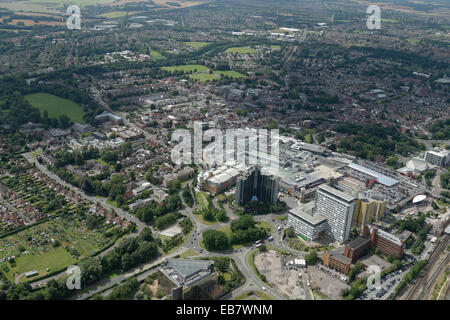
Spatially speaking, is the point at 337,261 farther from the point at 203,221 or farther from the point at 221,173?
the point at 221,173

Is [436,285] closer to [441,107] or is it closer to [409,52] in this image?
[441,107]

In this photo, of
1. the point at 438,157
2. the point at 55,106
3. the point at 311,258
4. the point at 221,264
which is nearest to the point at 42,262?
the point at 221,264

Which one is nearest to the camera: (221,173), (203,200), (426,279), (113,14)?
(426,279)

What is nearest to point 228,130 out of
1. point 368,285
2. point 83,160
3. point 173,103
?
point 173,103

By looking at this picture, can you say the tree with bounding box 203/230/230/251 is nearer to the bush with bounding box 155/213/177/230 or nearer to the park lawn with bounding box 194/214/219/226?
the park lawn with bounding box 194/214/219/226

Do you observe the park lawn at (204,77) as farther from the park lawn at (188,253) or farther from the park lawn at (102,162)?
the park lawn at (188,253)

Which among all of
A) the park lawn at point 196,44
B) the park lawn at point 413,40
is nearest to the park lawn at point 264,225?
the park lawn at point 196,44
